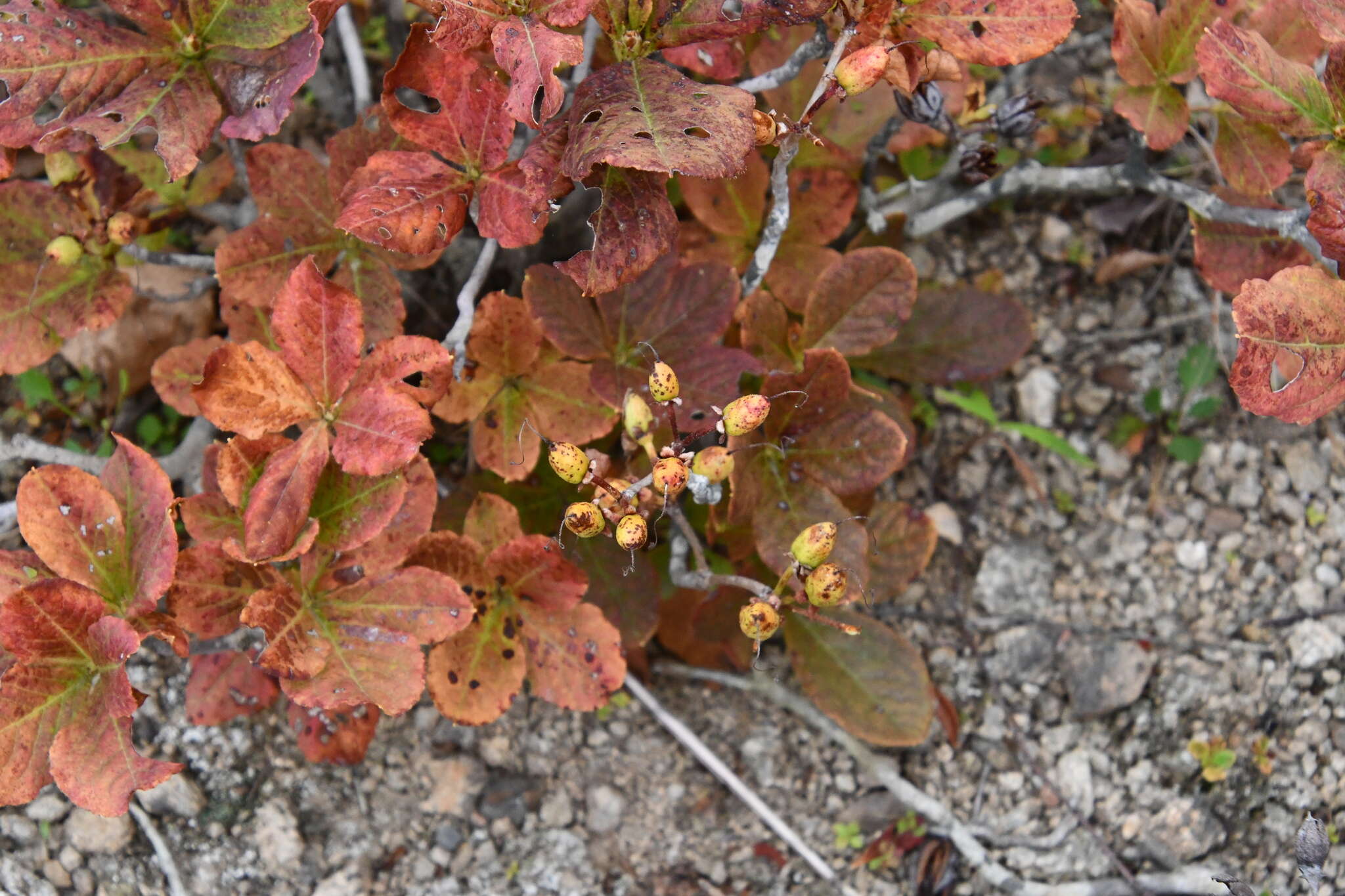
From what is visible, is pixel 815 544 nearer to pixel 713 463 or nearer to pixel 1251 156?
pixel 713 463

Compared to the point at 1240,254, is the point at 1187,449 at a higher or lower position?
lower

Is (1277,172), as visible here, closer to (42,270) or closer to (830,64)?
(830,64)

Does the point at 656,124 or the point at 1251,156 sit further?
the point at 1251,156

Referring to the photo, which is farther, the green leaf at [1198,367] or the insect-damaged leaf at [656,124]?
the green leaf at [1198,367]

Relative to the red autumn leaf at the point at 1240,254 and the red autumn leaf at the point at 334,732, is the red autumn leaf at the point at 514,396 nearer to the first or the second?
the red autumn leaf at the point at 334,732

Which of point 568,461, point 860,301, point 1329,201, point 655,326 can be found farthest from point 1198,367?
point 568,461

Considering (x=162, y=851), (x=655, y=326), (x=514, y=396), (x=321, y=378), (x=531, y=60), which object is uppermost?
(x=531, y=60)

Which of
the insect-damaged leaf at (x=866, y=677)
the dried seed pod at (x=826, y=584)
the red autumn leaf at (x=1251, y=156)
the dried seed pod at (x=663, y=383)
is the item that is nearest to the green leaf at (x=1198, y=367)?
the red autumn leaf at (x=1251, y=156)

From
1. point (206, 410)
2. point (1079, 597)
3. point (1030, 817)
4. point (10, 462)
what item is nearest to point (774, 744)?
point (1030, 817)

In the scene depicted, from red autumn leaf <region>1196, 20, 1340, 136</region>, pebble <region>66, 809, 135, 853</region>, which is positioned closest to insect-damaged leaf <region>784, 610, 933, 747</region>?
red autumn leaf <region>1196, 20, 1340, 136</region>
